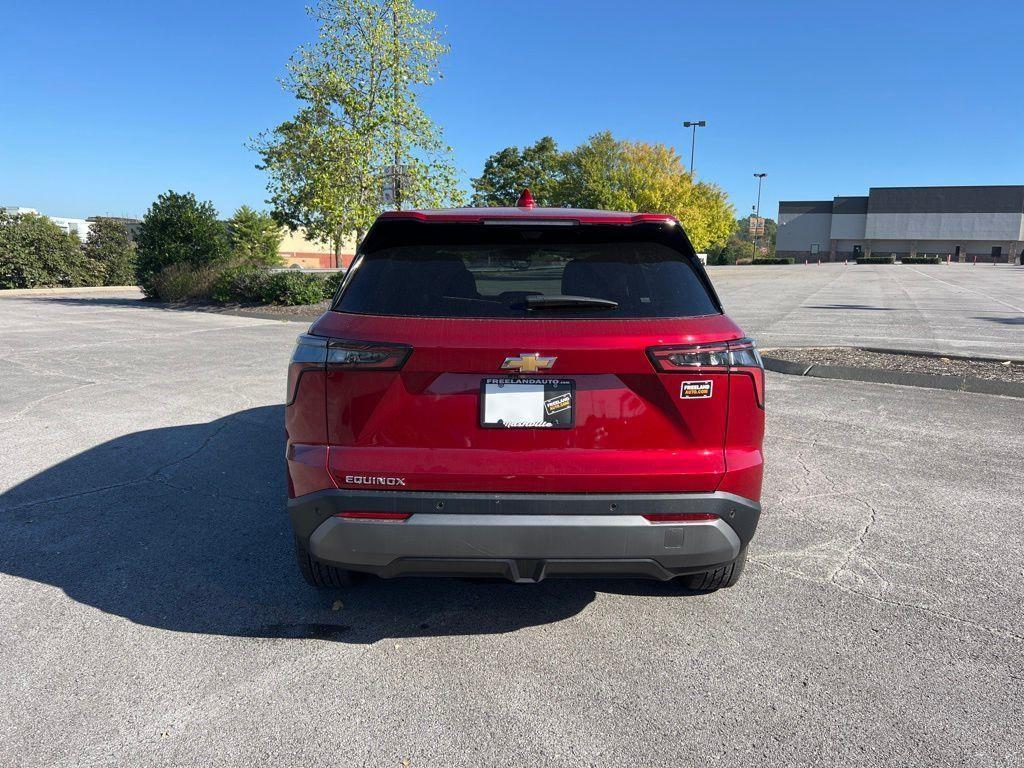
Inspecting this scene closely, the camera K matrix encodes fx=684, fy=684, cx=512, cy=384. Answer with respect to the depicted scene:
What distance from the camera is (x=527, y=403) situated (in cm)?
252

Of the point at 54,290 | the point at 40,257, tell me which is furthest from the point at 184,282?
the point at 40,257

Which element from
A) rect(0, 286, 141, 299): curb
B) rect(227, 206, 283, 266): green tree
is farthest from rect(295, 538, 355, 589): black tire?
rect(227, 206, 283, 266): green tree

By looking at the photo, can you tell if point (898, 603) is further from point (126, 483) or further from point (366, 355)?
point (126, 483)

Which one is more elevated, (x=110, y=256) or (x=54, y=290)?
(x=110, y=256)

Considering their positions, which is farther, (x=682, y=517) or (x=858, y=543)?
(x=858, y=543)

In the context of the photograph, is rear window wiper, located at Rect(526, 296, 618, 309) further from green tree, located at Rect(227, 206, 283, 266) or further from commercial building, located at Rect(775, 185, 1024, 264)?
commercial building, located at Rect(775, 185, 1024, 264)

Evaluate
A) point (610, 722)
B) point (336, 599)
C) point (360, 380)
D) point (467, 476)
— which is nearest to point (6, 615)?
point (336, 599)

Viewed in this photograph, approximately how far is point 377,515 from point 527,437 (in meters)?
0.64

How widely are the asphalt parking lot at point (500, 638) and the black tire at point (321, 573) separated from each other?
0.49ft

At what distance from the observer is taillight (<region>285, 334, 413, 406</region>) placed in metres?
2.52

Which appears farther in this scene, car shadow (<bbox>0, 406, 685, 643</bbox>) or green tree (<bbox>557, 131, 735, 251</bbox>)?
green tree (<bbox>557, 131, 735, 251</bbox>)

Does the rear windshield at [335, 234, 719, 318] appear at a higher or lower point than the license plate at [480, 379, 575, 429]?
higher

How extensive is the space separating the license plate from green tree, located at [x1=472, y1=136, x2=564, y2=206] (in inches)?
2535

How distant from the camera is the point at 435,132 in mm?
19516
